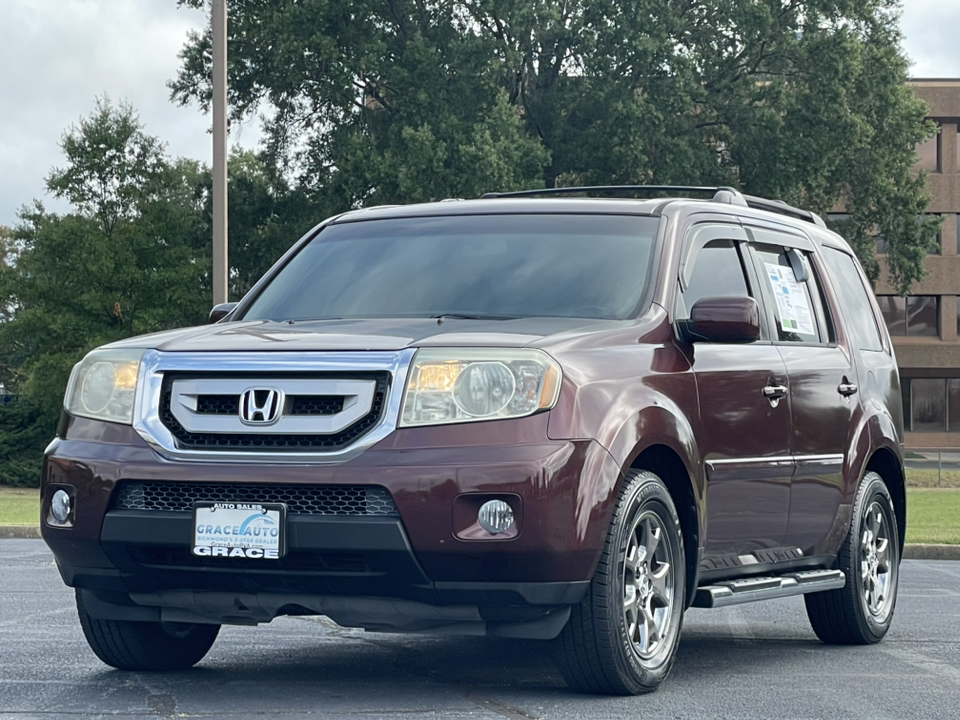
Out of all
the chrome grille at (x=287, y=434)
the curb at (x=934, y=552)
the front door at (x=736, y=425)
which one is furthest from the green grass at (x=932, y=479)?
the chrome grille at (x=287, y=434)

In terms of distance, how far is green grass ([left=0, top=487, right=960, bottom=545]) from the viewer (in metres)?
16.8

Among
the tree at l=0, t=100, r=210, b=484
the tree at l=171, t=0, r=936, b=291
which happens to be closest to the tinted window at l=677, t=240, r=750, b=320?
the tree at l=171, t=0, r=936, b=291

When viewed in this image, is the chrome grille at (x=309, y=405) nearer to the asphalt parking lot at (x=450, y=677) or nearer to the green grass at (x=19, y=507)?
the asphalt parking lot at (x=450, y=677)

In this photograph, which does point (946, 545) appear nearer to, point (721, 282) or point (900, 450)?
point (900, 450)

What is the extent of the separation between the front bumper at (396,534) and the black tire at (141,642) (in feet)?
2.14

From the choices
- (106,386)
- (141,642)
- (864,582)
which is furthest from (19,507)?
(106,386)

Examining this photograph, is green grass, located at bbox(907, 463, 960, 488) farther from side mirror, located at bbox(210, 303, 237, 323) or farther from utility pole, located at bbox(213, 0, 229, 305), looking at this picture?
side mirror, located at bbox(210, 303, 237, 323)

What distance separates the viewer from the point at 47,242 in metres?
37.4

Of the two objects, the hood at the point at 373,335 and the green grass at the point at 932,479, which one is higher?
the hood at the point at 373,335

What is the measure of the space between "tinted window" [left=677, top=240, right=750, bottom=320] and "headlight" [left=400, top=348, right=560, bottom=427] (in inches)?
52.8

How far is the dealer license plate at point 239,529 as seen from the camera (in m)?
5.43

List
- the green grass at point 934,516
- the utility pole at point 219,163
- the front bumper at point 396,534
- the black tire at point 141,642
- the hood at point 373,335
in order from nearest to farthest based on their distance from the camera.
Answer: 1. the front bumper at point 396,534
2. the hood at point 373,335
3. the black tire at point 141,642
4. the green grass at point 934,516
5. the utility pole at point 219,163

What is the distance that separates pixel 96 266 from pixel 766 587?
1244 inches

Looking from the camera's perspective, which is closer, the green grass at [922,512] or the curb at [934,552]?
the curb at [934,552]
